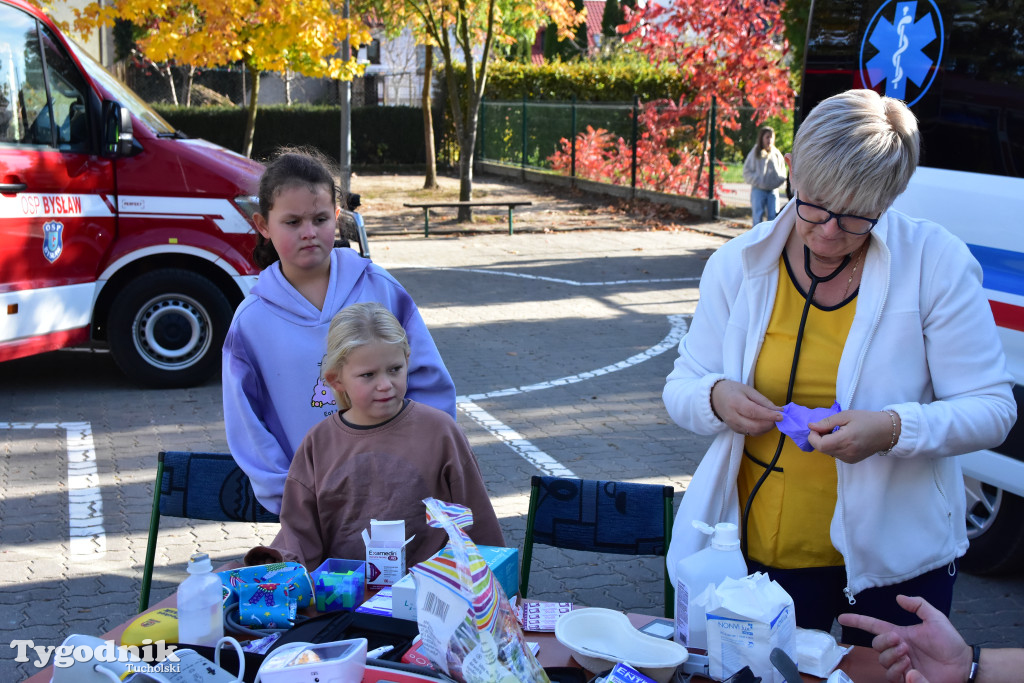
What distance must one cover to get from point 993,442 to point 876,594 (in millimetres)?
487

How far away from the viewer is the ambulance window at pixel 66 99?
6.96 metres

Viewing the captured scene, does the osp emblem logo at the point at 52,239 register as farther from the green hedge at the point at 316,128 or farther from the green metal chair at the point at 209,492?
Result: the green hedge at the point at 316,128

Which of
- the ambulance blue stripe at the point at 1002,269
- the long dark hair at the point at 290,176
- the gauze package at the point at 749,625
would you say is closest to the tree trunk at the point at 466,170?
the ambulance blue stripe at the point at 1002,269

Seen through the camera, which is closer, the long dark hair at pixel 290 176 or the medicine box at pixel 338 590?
the medicine box at pixel 338 590

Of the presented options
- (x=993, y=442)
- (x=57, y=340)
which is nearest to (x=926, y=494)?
(x=993, y=442)

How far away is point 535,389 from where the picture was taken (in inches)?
304

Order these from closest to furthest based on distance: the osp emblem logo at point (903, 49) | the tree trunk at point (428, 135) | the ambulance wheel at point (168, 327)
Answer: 1. the osp emblem logo at point (903, 49)
2. the ambulance wheel at point (168, 327)
3. the tree trunk at point (428, 135)

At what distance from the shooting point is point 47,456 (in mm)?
6203

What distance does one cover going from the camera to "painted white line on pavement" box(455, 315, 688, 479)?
609 centimetres

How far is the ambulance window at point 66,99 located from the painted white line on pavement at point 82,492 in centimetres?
196

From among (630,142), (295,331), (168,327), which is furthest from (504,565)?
(630,142)

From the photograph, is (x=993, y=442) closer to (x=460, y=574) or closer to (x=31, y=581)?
(x=460, y=574)

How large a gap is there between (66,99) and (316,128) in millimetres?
21998

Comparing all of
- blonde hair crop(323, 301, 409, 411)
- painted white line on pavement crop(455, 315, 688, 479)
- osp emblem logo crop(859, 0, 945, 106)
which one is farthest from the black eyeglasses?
painted white line on pavement crop(455, 315, 688, 479)
